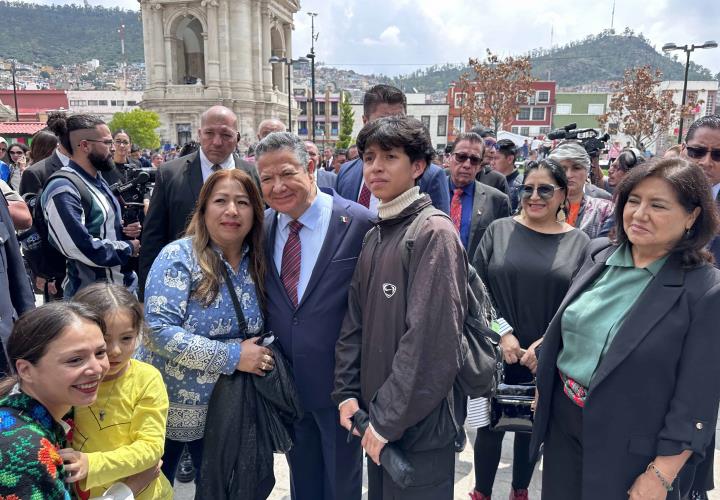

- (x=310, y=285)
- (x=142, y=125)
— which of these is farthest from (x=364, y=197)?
(x=142, y=125)

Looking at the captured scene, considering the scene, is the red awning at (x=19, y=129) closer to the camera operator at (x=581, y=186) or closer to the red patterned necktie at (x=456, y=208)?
the red patterned necktie at (x=456, y=208)

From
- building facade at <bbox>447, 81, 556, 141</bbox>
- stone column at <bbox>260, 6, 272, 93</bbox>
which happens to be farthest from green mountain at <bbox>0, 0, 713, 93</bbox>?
stone column at <bbox>260, 6, 272, 93</bbox>

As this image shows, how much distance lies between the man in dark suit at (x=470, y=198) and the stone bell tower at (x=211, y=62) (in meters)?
45.3

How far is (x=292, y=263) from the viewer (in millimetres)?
2646

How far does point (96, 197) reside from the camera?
3.71 m

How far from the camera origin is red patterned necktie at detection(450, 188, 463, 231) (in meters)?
4.59

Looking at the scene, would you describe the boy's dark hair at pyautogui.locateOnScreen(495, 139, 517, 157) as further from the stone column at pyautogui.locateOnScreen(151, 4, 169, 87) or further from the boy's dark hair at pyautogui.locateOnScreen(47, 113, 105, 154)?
the stone column at pyautogui.locateOnScreen(151, 4, 169, 87)

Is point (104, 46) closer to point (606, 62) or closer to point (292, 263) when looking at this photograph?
point (606, 62)

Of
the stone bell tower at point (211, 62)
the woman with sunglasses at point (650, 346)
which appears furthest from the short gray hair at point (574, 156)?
the stone bell tower at point (211, 62)

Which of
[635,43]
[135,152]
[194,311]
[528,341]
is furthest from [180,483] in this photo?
[635,43]

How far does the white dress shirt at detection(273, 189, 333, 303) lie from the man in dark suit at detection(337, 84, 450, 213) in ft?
2.70

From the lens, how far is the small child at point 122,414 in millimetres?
2117

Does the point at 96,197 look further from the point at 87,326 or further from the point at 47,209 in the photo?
the point at 87,326

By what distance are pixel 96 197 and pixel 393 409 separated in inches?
111
